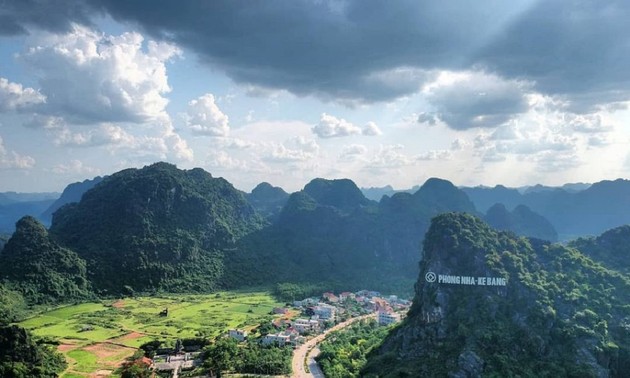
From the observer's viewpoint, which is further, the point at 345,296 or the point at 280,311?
the point at 345,296

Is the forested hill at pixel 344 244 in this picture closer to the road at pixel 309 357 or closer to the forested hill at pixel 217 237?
the forested hill at pixel 217 237

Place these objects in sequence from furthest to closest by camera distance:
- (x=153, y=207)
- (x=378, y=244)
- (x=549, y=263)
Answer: (x=378, y=244) → (x=153, y=207) → (x=549, y=263)

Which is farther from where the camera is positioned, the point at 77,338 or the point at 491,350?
the point at 77,338

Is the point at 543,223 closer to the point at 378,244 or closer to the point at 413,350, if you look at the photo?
the point at 378,244

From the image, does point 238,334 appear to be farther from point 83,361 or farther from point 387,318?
point 387,318

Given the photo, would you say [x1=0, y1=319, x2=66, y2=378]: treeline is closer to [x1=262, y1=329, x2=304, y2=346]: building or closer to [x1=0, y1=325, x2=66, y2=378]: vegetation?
[x1=0, y1=325, x2=66, y2=378]: vegetation

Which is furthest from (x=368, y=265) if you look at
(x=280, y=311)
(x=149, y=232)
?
(x=149, y=232)

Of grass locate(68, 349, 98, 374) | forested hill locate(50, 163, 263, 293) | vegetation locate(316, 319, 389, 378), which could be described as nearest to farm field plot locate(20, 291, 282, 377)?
grass locate(68, 349, 98, 374)

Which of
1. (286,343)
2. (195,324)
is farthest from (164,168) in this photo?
(286,343)

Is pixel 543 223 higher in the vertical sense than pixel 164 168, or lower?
lower
